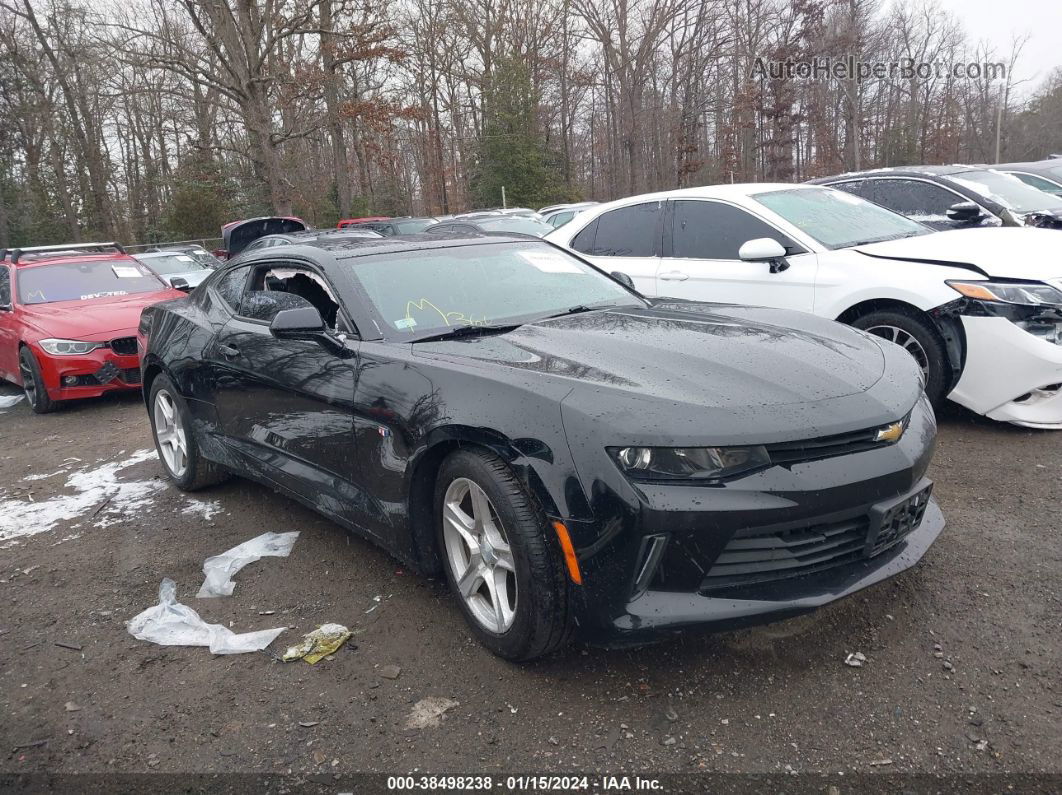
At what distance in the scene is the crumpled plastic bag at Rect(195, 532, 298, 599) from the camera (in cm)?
354

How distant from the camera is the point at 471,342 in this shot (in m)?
3.08

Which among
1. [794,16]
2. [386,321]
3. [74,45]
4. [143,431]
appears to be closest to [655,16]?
[794,16]

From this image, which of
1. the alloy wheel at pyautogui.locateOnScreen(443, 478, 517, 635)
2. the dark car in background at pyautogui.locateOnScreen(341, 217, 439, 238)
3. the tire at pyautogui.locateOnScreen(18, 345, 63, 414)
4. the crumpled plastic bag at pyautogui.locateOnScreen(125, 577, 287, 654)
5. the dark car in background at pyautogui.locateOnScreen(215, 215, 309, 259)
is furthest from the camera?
the dark car in background at pyautogui.locateOnScreen(341, 217, 439, 238)

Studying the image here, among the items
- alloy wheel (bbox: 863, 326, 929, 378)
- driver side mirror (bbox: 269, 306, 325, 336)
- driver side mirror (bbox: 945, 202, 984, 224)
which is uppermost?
driver side mirror (bbox: 945, 202, 984, 224)

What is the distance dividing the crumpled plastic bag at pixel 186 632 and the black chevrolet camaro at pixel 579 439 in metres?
0.60

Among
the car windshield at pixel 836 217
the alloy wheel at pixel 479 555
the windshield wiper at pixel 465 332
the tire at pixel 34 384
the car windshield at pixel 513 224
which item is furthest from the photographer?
the car windshield at pixel 513 224

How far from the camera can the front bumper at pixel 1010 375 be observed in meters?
4.25

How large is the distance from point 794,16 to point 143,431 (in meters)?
40.9

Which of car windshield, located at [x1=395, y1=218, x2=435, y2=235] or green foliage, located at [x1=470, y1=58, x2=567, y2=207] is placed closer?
car windshield, located at [x1=395, y1=218, x2=435, y2=235]

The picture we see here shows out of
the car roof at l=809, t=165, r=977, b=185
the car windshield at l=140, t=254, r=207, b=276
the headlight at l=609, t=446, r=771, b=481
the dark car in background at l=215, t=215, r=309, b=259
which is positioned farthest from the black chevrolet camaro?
the dark car in background at l=215, t=215, r=309, b=259

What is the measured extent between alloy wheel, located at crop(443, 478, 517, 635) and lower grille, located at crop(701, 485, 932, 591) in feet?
2.32

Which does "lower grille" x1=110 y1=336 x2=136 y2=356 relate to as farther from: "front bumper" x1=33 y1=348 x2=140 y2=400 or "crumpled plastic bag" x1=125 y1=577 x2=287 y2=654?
"crumpled plastic bag" x1=125 y1=577 x2=287 y2=654

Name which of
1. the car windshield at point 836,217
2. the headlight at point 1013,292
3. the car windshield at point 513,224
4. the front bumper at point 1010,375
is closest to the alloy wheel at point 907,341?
the front bumper at point 1010,375

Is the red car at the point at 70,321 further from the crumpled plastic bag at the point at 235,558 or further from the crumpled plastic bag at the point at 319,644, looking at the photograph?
the crumpled plastic bag at the point at 319,644
